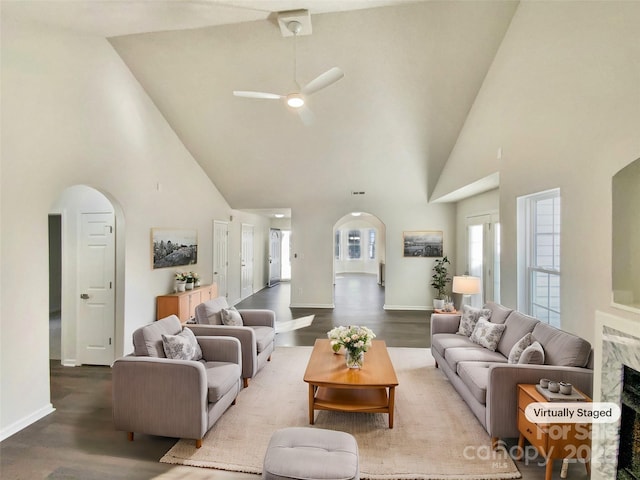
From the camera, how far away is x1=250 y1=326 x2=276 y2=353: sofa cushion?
13.7 ft

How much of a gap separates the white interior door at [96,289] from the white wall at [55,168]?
19cm

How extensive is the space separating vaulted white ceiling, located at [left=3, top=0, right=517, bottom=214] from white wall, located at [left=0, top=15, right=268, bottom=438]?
1.20 feet

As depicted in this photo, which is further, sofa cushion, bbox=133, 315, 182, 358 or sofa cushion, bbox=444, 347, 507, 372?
sofa cushion, bbox=444, 347, 507, 372

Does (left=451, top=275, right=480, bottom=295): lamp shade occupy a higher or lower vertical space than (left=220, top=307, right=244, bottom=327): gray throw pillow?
higher

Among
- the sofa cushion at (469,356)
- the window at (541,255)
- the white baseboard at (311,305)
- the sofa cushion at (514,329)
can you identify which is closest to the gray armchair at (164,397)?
the sofa cushion at (469,356)

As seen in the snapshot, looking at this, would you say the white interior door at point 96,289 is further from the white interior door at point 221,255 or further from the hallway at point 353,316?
the white interior door at point 221,255

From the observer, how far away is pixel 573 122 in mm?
3006

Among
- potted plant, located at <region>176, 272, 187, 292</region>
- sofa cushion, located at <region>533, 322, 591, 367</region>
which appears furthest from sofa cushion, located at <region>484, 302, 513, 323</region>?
potted plant, located at <region>176, 272, 187, 292</region>

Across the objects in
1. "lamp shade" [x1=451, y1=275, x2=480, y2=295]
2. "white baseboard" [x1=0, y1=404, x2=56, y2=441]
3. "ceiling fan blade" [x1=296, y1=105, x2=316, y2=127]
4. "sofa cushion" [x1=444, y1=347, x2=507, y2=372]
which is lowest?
"white baseboard" [x1=0, y1=404, x2=56, y2=441]

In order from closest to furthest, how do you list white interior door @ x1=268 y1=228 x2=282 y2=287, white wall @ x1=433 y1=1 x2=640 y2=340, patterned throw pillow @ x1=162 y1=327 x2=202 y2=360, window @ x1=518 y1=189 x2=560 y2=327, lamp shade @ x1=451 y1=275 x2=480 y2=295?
white wall @ x1=433 y1=1 x2=640 y2=340, patterned throw pillow @ x1=162 y1=327 x2=202 y2=360, window @ x1=518 y1=189 x2=560 y2=327, lamp shade @ x1=451 y1=275 x2=480 y2=295, white interior door @ x1=268 y1=228 x2=282 y2=287

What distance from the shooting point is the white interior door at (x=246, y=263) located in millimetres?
9297

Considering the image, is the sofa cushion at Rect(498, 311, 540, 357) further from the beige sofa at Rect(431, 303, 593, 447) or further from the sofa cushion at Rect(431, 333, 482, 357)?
the sofa cushion at Rect(431, 333, 482, 357)

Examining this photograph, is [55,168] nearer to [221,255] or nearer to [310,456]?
[310,456]

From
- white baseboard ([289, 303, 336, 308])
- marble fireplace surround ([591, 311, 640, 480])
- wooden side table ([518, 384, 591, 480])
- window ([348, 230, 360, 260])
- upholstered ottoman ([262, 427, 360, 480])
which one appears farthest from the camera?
window ([348, 230, 360, 260])
